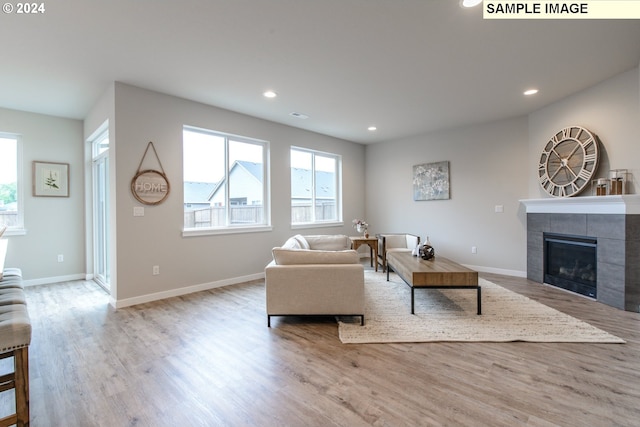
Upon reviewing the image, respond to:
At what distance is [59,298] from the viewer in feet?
13.3

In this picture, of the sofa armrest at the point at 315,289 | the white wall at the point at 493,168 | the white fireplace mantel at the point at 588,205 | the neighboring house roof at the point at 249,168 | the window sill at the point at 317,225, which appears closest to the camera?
the sofa armrest at the point at 315,289

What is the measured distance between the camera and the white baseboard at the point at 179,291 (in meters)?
3.69

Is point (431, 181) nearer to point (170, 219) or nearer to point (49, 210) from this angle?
point (170, 219)

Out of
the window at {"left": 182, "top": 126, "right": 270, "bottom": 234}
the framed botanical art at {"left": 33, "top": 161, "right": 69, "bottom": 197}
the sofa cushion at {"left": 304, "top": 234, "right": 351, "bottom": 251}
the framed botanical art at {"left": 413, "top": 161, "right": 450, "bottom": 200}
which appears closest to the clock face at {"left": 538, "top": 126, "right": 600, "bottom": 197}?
the framed botanical art at {"left": 413, "top": 161, "right": 450, "bottom": 200}

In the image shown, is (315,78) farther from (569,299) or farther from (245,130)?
(569,299)

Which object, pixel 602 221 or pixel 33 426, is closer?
pixel 33 426

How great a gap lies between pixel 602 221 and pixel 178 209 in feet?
17.9

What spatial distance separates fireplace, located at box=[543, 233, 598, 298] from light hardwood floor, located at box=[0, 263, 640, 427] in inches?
33.2

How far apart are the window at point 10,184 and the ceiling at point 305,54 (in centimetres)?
A: 60

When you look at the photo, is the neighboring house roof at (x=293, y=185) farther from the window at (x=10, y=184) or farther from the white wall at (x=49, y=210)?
the window at (x=10, y=184)

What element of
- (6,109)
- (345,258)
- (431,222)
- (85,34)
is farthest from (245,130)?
(431,222)

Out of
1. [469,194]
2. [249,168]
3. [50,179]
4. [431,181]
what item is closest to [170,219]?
[249,168]

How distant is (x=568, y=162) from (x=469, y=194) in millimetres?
1625

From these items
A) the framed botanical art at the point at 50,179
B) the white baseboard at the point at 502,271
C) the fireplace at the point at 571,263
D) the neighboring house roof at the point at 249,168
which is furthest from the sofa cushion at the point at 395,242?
the framed botanical art at the point at 50,179
